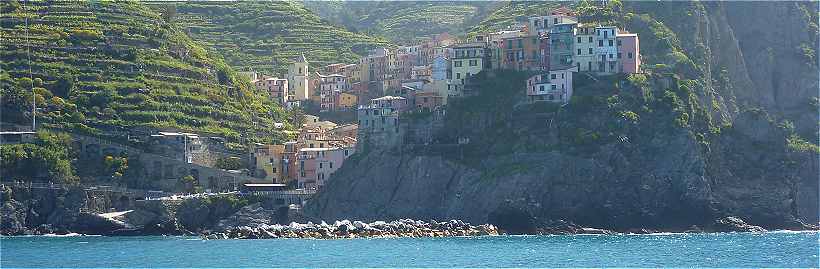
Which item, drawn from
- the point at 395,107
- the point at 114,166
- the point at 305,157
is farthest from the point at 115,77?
the point at 395,107

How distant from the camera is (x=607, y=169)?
11406 cm

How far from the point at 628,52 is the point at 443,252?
1193 inches

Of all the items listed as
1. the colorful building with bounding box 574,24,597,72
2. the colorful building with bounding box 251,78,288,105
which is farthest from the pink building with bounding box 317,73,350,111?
the colorful building with bounding box 574,24,597,72

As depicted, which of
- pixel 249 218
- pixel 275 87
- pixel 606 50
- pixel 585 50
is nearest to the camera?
pixel 606 50

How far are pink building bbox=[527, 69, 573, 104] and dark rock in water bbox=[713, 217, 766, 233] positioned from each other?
13.2 metres

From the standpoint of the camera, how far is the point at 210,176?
427ft

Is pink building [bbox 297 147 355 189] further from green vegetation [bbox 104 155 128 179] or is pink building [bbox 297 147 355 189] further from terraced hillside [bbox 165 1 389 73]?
terraced hillside [bbox 165 1 389 73]

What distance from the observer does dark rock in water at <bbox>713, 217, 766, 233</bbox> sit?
114 meters

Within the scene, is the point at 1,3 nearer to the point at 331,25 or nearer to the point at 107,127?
the point at 107,127

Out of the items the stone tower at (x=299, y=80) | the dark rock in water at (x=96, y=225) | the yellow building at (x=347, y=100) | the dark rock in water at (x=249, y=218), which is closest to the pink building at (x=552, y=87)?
the dark rock in water at (x=249, y=218)

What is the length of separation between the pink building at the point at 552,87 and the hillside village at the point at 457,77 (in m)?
0.07

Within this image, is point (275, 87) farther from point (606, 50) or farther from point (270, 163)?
point (606, 50)

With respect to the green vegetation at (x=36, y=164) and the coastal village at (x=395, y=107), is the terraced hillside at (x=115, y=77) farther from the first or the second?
the green vegetation at (x=36, y=164)

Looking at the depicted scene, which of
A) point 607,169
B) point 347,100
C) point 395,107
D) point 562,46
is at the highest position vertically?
point 562,46
